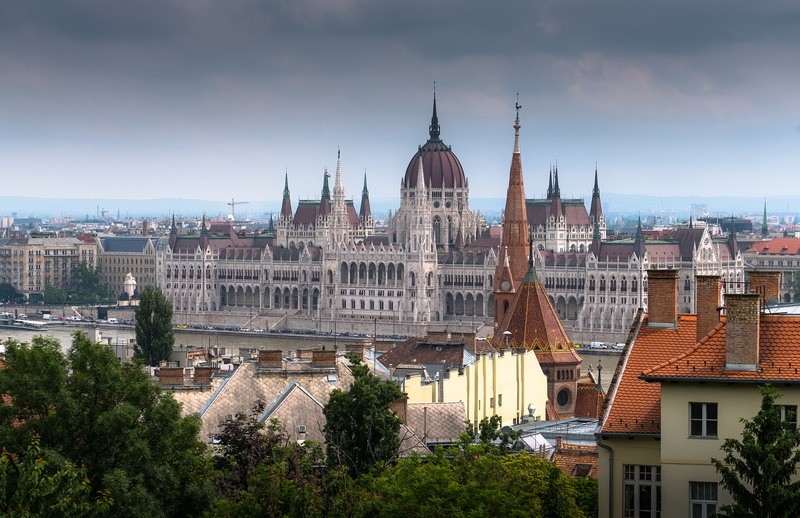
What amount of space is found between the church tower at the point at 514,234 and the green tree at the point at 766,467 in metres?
64.8

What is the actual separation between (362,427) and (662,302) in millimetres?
6129

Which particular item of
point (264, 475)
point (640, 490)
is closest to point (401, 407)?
point (264, 475)

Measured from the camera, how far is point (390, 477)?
25453 mm

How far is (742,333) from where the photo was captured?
2194cm

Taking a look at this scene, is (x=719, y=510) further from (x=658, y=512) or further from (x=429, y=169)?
(x=429, y=169)

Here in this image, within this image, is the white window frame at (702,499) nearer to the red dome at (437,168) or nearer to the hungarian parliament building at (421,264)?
the hungarian parliament building at (421,264)

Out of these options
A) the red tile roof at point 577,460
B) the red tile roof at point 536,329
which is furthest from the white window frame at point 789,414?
the red tile roof at point 536,329

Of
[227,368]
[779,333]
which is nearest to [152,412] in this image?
[779,333]

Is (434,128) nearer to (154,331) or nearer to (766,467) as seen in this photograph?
(154,331)

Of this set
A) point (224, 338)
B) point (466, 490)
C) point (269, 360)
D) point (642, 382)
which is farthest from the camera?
point (224, 338)

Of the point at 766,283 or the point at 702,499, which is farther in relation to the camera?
the point at 766,283

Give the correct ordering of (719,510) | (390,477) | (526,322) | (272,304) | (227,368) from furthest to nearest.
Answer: (272,304) < (526,322) < (227,368) < (390,477) < (719,510)

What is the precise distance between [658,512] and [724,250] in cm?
13572

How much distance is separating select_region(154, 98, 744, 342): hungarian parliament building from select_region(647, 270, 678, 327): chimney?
11128 cm
